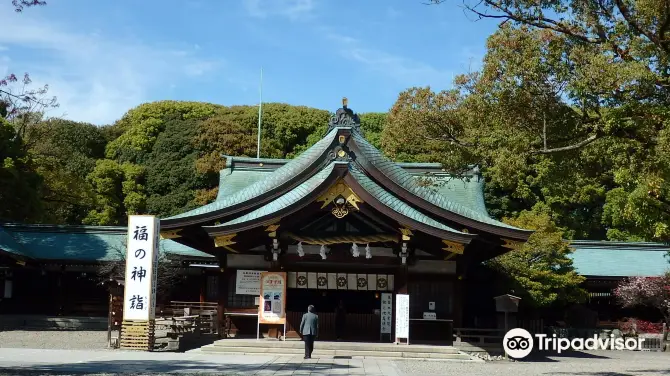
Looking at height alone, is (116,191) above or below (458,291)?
above

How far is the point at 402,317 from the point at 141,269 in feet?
23.7

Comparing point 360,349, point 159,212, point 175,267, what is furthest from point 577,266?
point 159,212

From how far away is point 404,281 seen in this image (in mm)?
21938

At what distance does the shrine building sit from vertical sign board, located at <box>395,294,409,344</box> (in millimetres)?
579

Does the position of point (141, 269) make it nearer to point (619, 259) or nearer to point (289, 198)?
point (289, 198)

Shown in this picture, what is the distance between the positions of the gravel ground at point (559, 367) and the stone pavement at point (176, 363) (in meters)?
0.98

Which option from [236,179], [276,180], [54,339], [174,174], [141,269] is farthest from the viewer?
[174,174]

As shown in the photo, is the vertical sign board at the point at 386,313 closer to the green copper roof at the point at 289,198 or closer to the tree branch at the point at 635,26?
the green copper roof at the point at 289,198

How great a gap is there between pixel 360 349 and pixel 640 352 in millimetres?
10901

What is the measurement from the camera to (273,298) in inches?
871

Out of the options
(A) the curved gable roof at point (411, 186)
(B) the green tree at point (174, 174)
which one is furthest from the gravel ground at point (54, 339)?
(B) the green tree at point (174, 174)

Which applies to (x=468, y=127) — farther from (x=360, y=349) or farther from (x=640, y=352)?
(x=640, y=352)

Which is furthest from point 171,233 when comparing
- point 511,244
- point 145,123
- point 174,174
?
point 145,123

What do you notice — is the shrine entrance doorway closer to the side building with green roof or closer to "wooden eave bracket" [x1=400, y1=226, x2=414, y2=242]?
"wooden eave bracket" [x1=400, y1=226, x2=414, y2=242]
